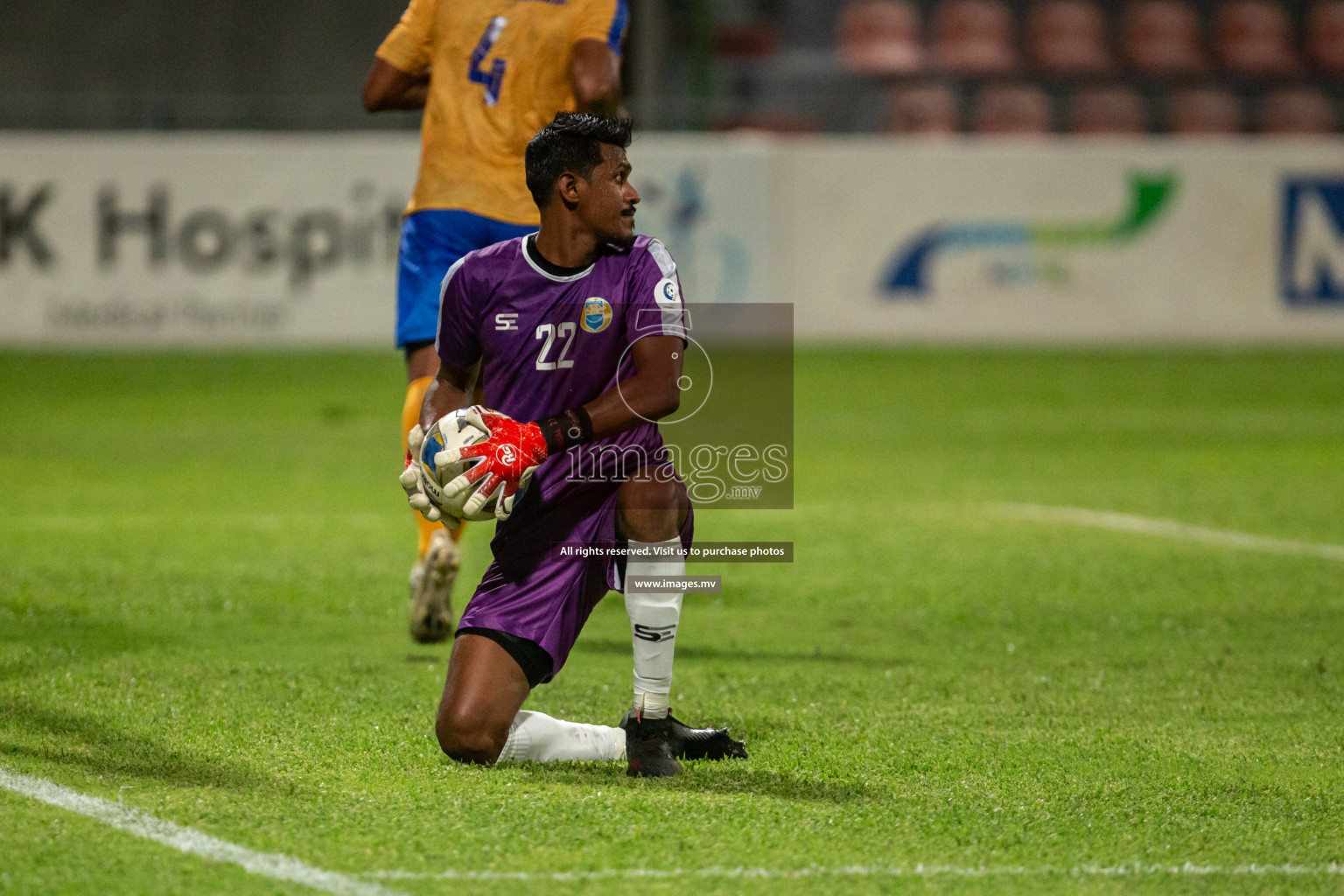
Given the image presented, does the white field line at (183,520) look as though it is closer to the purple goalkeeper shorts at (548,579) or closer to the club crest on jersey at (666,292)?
the purple goalkeeper shorts at (548,579)

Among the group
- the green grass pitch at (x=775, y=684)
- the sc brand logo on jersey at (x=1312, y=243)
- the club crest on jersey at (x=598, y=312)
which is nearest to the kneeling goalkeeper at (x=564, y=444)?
the club crest on jersey at (x=598, y=312)

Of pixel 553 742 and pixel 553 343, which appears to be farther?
pixel 553 343

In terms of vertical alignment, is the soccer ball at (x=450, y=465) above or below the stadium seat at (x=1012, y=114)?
below

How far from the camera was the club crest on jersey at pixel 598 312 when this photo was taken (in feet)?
14.1

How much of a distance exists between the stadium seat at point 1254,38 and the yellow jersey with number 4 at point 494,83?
679 inches

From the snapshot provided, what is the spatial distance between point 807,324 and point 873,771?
13003 millimetres

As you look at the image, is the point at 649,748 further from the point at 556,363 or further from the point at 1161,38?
the point at 1161,38

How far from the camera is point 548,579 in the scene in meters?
4.28

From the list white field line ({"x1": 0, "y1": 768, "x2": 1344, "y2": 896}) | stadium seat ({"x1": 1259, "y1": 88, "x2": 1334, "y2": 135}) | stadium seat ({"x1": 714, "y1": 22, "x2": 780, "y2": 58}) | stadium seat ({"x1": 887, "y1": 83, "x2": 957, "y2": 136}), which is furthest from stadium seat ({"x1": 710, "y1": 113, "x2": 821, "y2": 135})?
white field line ({"x1": 0, "y1": 768, "x2": 1344, "y2": 896})

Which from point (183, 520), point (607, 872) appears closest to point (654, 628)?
point (607, 872)

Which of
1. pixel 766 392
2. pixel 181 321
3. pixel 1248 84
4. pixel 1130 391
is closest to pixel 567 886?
pixel 766 392

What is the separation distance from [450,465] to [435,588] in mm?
1562

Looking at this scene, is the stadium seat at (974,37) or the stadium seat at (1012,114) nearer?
the stadium seat at (1012,114)

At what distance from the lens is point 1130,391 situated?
1423 cm
